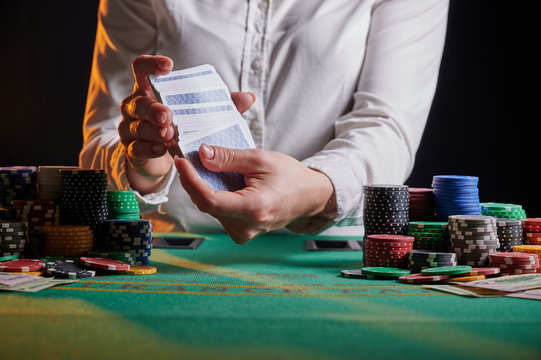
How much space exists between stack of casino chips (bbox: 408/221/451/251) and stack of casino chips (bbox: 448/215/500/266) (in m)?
0.05

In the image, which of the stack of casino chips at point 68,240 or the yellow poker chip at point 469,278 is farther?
the stack of casino chips at point 68,240

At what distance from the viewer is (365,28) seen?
3139 mm

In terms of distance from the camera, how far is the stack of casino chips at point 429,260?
6.58 ft

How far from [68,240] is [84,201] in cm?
19

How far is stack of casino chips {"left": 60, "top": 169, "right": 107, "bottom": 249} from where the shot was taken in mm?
2283

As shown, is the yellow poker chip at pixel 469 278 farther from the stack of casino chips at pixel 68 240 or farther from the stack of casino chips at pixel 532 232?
the stack of casino chips at pixel 68 240

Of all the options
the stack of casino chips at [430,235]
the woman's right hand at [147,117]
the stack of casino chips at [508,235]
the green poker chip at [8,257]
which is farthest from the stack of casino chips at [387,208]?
the green poker chip at [8,257]

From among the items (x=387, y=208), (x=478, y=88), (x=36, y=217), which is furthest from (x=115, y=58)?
(x=478, y=88)

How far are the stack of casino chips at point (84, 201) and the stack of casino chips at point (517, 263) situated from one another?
1379 millimetres

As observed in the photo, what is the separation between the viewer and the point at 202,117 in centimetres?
212

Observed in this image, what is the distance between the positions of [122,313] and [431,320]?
0.71 m

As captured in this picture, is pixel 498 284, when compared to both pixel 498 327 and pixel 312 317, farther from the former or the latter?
pixel 312 317

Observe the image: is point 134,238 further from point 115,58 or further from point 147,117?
point 115,58

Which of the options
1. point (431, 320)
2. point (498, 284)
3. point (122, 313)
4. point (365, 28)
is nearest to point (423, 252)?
point (498, 284)
